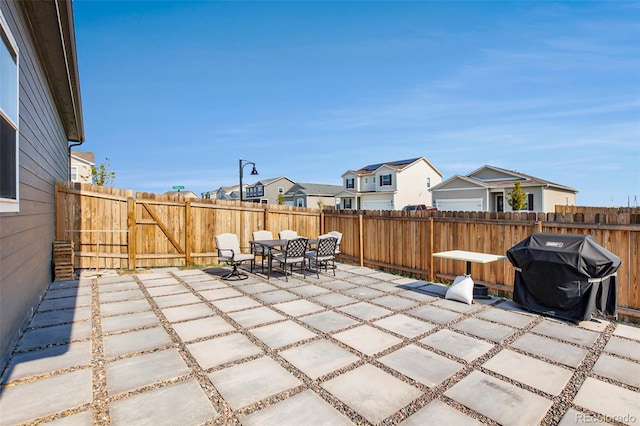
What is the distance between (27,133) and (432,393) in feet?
17.5

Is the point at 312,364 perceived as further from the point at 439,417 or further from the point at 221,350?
the point at 439,417

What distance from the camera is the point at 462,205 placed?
23.8 m

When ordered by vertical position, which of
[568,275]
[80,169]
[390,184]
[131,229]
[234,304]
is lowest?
[234,304]

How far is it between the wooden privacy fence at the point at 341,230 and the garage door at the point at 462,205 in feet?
57.1

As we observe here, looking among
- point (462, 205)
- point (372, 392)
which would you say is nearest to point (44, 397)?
point (372, 392)

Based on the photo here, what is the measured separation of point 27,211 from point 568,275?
7.03 metres

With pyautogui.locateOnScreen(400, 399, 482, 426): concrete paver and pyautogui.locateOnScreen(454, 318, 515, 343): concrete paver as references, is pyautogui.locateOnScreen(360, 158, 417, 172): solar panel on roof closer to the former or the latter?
pyautogui.locateOnScreen(454, 318, 515, 343): concrete paver

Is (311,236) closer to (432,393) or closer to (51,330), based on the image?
(51,330)

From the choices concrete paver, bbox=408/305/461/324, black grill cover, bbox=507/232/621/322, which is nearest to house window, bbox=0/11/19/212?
concrete paver, bbox=408/305/461/324

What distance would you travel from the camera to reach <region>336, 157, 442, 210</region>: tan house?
28641mm

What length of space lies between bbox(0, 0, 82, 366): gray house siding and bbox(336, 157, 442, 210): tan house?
1005 inches

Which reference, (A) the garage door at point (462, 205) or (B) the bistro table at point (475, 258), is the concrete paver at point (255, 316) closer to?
(B) the bistro table at point (475, 258)

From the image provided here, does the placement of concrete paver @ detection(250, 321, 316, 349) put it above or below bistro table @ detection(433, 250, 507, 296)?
below

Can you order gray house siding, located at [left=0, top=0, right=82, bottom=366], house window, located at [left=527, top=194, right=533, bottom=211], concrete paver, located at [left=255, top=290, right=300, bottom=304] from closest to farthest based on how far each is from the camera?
gray house siding, located at [left=0, top=0, right=82, bottom=366] → concrete paver, located at [left=255, top=290, right=300, bottom=304] → house window, located at [left=527, top=194, right=533, bottom=211]
